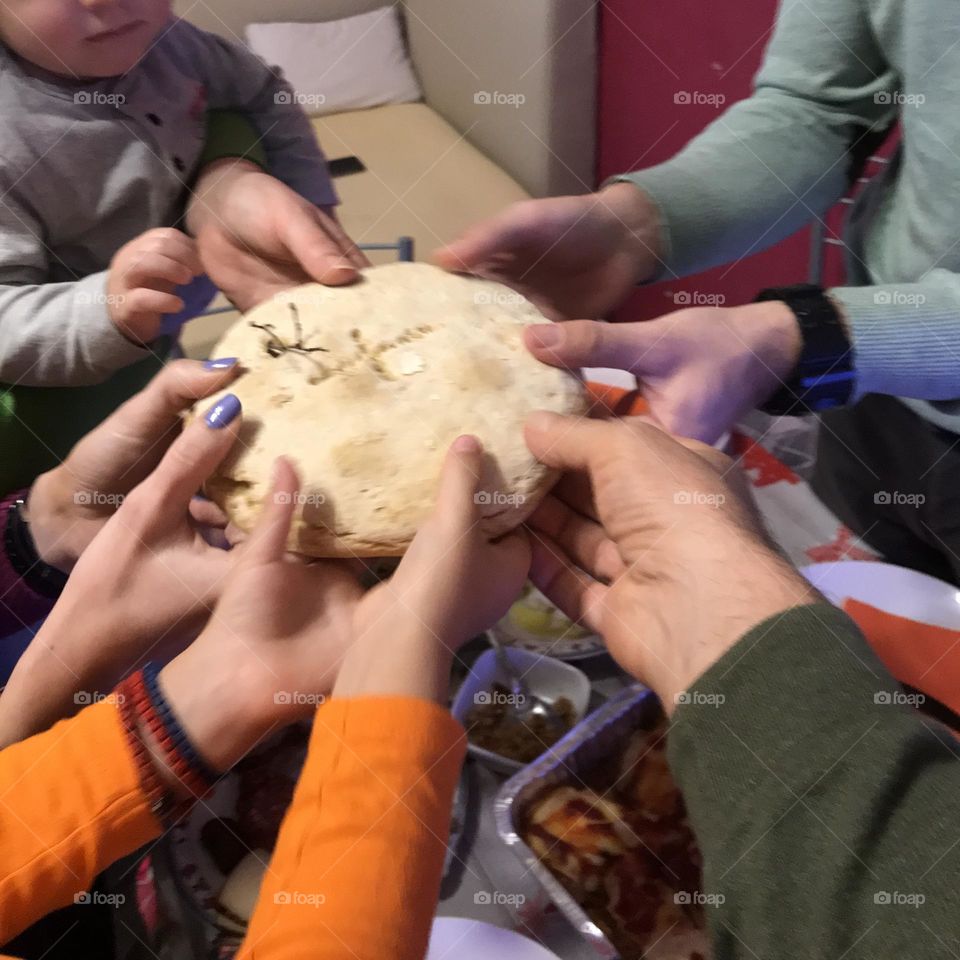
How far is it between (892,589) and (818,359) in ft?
1.18

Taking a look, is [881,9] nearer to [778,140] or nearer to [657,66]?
[778,140]

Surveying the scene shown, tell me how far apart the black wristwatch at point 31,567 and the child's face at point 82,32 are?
1.88ft

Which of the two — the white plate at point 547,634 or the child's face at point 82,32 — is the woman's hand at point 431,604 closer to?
the white plate at point 547,634

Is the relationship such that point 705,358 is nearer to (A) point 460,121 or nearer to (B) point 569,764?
(B) point 569,764

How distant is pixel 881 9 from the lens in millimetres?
805

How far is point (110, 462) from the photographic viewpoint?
2.72 ft

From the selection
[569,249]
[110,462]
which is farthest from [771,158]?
[110,462]

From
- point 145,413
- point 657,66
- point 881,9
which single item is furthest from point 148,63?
point 657,66

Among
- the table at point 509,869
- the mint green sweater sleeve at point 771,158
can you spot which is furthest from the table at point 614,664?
the mint green sweater sleeve at point 771,158

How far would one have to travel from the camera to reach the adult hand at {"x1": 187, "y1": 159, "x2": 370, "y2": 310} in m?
0.90

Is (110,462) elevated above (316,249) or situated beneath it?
situated beneath

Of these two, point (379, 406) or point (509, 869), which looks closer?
point (379, 406)

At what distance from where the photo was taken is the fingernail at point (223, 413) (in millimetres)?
692

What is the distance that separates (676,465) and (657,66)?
4.75 ft
